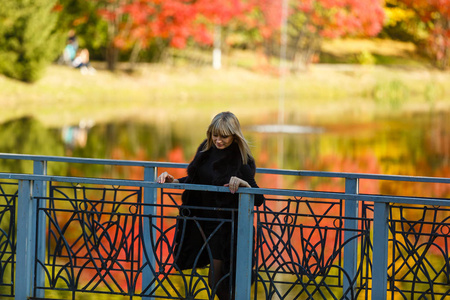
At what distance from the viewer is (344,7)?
39.3 metres

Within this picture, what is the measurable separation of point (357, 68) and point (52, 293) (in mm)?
35033

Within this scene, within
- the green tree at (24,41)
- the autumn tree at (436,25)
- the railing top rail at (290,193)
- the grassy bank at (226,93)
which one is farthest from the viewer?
the autumn tree at (436,25)

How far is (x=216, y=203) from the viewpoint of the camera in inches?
195

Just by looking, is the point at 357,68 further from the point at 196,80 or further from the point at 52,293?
the point at 52,293

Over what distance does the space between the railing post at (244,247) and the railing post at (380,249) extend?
677 mm

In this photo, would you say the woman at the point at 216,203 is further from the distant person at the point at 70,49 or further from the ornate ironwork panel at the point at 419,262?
the distant person at the point at 70,49

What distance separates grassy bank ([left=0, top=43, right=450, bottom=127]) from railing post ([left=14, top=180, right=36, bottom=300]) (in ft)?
53.1

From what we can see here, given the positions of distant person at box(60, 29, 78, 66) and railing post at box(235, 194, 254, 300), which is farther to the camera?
distant person at box(60, 29, 78, 66)

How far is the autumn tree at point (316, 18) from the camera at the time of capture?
125 feet

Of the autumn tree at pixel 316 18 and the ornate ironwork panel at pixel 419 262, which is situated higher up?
the autumn tree at pixel 316 18

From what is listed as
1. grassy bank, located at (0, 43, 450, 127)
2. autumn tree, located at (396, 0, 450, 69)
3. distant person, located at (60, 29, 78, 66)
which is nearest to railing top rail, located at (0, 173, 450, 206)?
grassy bank, located at (0, 43, 450, 127)

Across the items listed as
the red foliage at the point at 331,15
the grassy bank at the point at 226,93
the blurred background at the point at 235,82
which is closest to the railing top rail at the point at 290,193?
the blurred background at the point at 235,82

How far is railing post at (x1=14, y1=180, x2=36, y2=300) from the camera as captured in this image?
4.93 meters

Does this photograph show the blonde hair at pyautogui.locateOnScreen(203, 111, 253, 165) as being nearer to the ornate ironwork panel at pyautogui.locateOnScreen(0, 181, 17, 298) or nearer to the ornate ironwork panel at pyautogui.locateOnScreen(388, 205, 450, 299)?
the ornate ironwork panel at pyautogui.locateOnScreen(388, 205, 450, 299)
